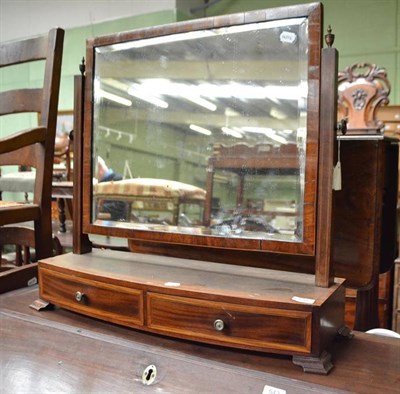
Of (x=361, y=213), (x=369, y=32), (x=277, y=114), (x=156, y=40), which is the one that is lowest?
(x=361, y=213)

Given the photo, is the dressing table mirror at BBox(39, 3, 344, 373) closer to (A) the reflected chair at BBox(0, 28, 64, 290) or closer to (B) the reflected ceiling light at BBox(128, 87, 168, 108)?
(B) the reflected ceiling light at BBox(128, 87, 168, 108)

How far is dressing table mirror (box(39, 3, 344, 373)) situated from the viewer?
2.47ft

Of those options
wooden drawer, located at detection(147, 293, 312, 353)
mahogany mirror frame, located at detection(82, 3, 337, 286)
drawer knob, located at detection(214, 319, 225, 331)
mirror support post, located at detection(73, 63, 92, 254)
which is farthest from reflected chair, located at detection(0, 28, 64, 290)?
drawer knob, located at detection(214, 319, 225, 331)

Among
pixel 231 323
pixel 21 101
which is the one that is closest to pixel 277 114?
pixel 231 323

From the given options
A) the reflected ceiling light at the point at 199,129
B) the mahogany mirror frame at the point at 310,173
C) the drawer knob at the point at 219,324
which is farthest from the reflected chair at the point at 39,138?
the drawer knob at the point at 219,324

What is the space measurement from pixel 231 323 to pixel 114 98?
619mm

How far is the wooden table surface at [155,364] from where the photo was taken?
67 centimetres

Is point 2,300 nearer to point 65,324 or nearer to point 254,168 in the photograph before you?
point 65,324

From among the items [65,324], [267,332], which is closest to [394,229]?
[267,332]

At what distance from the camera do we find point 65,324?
2.93 feet

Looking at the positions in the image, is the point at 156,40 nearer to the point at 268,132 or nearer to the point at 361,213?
the point at 268,132

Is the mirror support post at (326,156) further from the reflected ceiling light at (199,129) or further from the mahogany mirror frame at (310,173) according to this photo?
the reflected ceiling light at (199,129)

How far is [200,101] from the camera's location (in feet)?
3.46

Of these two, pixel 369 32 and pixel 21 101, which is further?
pixel 369 32
